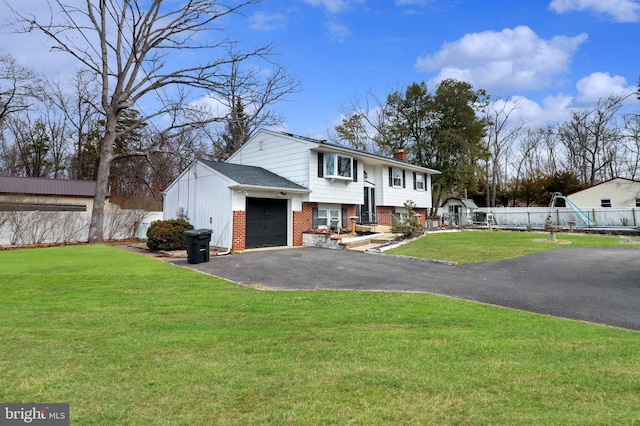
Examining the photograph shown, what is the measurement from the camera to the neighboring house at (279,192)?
15695 millimetres

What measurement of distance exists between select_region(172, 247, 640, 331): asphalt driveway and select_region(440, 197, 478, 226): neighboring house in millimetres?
21674

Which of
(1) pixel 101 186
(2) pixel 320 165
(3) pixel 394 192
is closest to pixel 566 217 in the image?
(3) pixel 394 192

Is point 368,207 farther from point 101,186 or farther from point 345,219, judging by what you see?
point 101,186

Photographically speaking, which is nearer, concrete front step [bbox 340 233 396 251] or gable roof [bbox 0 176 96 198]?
concrete front step [bbox 340 233 396 251]

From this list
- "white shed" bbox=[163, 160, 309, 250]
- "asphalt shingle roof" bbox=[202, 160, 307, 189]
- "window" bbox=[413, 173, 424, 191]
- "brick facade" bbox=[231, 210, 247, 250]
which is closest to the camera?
"brick facade" bbox=[231, 210, 247, 250]

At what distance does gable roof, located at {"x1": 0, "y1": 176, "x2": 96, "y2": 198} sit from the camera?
26.1 metres

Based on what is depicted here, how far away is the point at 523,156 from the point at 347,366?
53141 mm

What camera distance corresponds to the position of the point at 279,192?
56.1ft

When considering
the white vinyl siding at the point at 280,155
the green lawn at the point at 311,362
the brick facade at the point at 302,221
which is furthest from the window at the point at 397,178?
the green lawn at the point at 311,362

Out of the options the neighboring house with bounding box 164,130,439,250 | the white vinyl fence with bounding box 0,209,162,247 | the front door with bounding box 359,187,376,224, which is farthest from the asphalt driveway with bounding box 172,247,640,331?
the white vinyl fence with bounding box 0,209,162,247

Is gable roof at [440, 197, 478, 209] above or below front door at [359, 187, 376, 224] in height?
above

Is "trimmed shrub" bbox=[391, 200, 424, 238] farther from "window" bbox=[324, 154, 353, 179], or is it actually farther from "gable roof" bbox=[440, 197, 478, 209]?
"gable roof" bbox=[440, 197, 478, 209]

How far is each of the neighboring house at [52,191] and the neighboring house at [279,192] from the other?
43.3 ft

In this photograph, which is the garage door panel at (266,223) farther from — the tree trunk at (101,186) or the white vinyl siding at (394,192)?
the tree trunk at (101,186)
